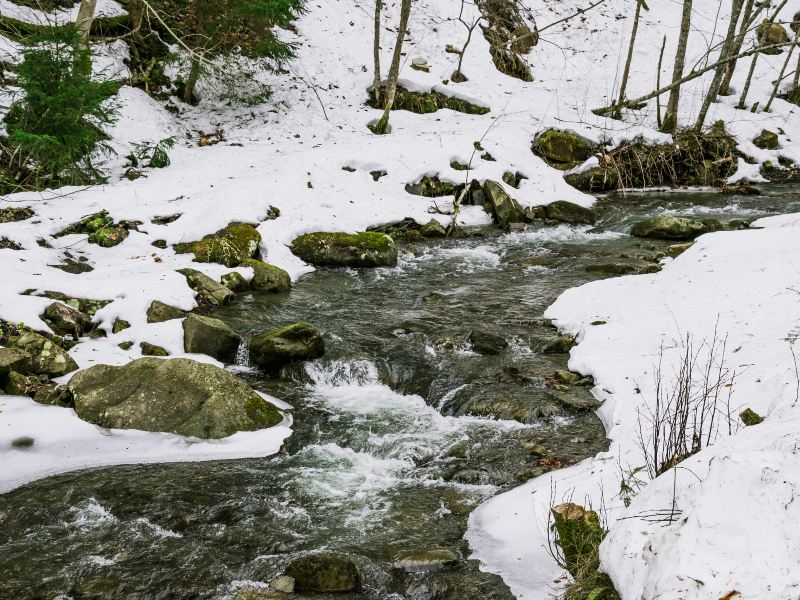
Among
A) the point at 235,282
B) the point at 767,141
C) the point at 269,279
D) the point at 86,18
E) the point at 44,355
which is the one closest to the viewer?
the point at 44,355

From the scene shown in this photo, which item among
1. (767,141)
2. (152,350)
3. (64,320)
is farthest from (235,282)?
(767,141)

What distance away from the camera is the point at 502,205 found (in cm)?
1393

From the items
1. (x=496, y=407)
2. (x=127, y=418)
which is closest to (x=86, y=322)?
(x=127, y=418)

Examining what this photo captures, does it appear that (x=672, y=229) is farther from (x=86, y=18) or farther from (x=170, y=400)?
(x=86, y=18)

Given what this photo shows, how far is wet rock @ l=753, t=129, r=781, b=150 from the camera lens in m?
18.3

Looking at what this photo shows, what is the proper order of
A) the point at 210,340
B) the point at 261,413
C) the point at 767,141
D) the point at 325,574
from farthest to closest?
the point at 767,141 < the point at 210,340 < the point at 261,413 < the point at 325,574

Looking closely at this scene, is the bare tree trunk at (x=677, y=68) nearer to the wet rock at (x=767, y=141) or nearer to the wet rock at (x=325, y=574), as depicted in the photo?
the wet rock at (x=767, y=141)

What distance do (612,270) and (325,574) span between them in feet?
25.9

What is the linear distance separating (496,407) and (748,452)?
370cm

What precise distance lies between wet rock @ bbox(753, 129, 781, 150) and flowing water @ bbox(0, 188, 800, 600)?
13045 millimetres

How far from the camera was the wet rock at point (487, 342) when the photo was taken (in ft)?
25.2

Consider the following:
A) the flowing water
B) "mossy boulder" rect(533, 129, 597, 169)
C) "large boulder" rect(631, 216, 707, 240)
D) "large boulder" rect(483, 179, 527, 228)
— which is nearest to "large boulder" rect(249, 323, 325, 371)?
the flowing water

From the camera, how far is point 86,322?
25.2 ft

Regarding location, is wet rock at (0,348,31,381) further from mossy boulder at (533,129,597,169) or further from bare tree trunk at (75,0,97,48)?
mossy boulder at (533,129,597,169)
